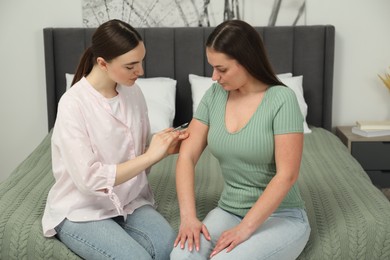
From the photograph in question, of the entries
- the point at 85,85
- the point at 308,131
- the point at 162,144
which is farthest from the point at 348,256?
the point at 308,131

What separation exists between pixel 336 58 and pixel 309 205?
1718 millimetres

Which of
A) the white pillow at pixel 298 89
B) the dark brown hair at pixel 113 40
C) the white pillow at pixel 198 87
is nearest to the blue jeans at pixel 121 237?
the dark brown hair at pixel 113 40

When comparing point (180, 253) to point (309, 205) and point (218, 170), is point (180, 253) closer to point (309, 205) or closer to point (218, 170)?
point (309, 205)

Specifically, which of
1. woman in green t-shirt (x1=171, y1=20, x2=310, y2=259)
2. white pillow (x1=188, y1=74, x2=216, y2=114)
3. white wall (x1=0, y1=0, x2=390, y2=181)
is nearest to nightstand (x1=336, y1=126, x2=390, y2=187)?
white wall (x1=0, y1=0, x2=390, y2=181)

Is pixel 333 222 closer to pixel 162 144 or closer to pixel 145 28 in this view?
pixel 162 144

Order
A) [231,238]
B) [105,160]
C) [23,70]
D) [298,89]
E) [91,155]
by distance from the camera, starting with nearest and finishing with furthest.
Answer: [231,238] → [91,155] → [105,160] → [298,89] → [23,70]

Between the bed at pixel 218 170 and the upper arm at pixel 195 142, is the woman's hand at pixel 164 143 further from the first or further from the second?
the bed at pixel 218 170

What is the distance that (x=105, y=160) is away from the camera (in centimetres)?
211

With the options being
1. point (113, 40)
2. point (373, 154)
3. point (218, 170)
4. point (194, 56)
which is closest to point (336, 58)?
point (373, 154)

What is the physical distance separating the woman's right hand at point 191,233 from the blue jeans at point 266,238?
0.6 inches

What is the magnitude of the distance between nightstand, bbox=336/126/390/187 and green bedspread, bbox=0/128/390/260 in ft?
1.23

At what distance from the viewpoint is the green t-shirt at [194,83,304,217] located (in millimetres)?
1988

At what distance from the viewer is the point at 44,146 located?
334cm

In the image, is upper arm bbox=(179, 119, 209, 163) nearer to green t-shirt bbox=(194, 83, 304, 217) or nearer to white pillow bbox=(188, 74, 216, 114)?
green t-shirt bbox=(194, 83, 304, 217)
